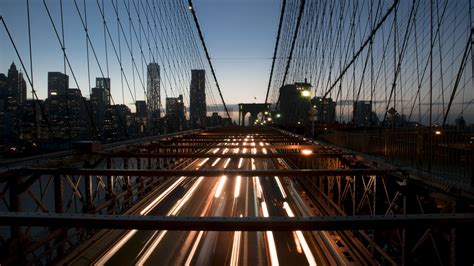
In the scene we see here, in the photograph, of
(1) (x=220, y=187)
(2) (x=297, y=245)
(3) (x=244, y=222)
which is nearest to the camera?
(3) (x=244, y=222)

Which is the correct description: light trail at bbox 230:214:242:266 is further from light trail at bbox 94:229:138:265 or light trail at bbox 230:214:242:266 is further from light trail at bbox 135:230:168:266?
light trail at bbox 94:229:138:265

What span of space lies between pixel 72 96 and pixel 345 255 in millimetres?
14850

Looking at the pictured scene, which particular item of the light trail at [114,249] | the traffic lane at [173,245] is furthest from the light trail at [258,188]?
the light trail at [114,249]

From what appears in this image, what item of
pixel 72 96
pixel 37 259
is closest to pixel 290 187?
pixel 72 96

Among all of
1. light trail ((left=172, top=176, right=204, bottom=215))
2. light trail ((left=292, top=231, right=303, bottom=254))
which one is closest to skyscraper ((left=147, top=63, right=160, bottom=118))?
light trail ((left=172, top=176, right=204, bottom=215))

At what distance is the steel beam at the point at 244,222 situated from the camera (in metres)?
2.94

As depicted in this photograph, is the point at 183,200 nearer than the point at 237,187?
Yes

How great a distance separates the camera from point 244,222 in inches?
117

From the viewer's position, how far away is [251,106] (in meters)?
134

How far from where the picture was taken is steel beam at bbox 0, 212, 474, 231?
294cm

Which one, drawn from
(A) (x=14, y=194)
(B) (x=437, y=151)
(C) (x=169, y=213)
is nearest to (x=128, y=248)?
(A) (x=14, y=194)

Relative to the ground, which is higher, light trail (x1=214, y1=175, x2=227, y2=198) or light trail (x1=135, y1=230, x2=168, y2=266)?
light trail (x1=135, y1=230, x2=168, y2=266)

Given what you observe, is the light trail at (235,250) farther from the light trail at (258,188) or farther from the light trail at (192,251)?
the light trail at (258,188)

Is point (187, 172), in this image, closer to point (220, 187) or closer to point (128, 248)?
point (128, 248)
